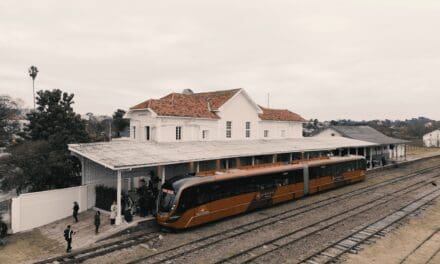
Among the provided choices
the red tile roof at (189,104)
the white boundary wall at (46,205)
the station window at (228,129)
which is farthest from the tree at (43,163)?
the station window at (228,129)

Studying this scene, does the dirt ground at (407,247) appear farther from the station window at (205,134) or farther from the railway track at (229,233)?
the station window at (205,134)

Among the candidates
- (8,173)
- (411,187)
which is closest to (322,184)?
(411,187)

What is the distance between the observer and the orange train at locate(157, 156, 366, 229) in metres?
18.3

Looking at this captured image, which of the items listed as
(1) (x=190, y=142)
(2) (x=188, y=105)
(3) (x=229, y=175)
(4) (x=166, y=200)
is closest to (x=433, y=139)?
(2) (x=188, y=105)

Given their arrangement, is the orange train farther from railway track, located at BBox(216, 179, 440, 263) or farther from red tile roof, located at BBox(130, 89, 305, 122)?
red tile roof, located at BBox(130, 89, 305, 122)

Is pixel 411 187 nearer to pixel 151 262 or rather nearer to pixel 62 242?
pixel 151 262

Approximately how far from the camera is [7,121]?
197 feet

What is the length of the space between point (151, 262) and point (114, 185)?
11.4 m

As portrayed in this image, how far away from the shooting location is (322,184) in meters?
30.0

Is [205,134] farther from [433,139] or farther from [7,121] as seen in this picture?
[433,139]

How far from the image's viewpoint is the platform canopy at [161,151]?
2073 cm

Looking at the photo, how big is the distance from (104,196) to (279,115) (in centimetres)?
2645

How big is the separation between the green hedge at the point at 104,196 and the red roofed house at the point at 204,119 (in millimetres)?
7194

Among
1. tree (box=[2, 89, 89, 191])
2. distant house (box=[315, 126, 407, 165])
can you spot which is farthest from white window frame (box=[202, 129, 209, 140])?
distant house (box=[315, 126, 407, 165])
